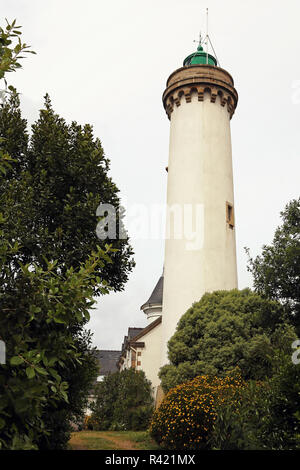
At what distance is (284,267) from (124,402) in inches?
584

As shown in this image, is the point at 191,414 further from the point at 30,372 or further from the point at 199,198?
the point at 199,198

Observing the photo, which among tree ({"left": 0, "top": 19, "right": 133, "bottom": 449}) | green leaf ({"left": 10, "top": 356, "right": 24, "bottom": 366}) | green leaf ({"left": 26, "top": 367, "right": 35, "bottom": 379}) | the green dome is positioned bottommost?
green leaf ({"left": 26, "top": 367, "right": 35, "bottom": 379})

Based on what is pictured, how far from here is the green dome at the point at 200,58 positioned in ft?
108

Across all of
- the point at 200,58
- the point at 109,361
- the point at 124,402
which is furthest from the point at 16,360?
the point at 109,361

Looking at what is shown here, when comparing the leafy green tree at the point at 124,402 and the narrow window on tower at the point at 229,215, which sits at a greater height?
the narrow window on tower at the point at 229,215

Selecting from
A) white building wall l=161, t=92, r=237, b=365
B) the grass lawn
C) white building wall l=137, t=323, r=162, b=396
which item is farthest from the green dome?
the grass lawn

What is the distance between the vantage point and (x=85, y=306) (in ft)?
17.6

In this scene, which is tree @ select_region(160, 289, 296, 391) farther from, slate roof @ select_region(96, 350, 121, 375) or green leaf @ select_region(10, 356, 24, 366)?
slate roof @ select_region(96, 350, 121, 375)

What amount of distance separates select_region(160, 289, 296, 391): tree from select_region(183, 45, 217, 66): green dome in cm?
1955

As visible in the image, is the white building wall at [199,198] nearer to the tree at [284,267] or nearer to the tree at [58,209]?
the tree at [284,267]

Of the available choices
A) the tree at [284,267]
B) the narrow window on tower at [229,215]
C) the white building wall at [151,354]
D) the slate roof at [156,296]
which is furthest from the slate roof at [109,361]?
the tree at [284,267]

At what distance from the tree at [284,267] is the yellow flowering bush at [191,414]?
498cm

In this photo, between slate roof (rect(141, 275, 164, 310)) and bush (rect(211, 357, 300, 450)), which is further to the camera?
slate roof (rect(141, 275, 164, 310))

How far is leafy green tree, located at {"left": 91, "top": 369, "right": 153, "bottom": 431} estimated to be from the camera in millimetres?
25936
